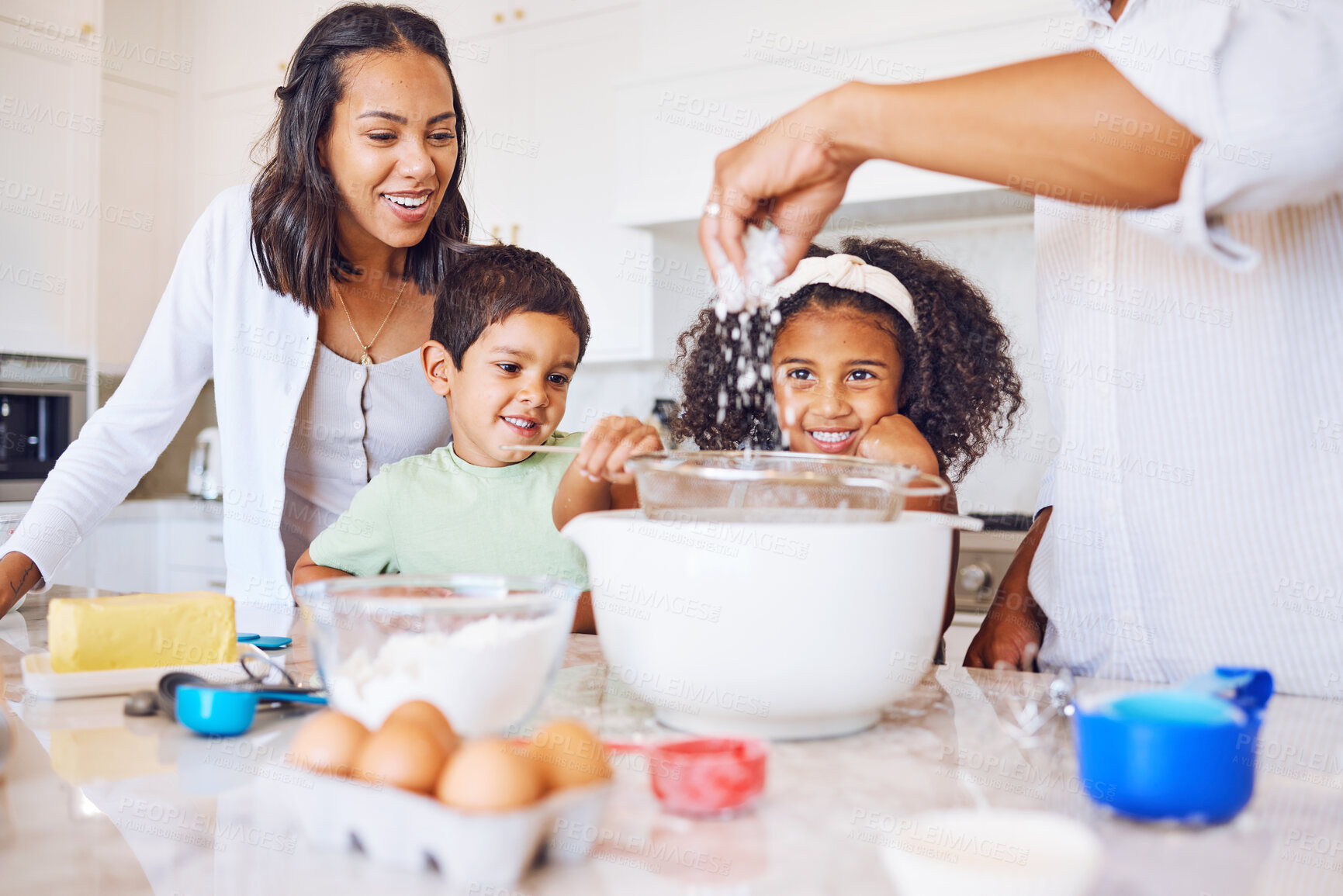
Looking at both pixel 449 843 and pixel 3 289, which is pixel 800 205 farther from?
pixel 3 289

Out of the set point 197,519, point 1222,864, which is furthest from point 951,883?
point 197,519

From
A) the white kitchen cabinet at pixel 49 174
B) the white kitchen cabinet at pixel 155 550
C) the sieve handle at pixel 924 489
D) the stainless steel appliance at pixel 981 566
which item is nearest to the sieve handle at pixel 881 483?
the sieve handle at pixel 924 489

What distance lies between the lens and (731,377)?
1640mm

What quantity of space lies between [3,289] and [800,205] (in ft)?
10.3

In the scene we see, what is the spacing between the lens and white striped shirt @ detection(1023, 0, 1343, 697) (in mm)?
828

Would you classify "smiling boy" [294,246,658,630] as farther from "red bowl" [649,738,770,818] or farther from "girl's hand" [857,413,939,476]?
"red bowl" [649,738,770,818]

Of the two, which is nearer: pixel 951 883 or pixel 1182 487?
pixel 951 883

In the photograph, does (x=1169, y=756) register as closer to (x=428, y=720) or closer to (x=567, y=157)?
(x=428, y=720)

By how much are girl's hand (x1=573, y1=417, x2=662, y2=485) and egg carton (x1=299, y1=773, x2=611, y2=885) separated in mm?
527

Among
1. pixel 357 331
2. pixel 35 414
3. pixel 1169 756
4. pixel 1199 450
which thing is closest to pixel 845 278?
pixel 1199 450

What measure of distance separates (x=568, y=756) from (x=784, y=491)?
266mm

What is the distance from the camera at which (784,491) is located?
→ 0.71m

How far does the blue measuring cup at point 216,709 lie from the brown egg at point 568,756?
26 centimetres

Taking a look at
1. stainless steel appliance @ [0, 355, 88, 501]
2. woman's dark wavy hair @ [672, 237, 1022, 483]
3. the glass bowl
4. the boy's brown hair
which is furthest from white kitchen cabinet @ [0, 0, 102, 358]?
the glass bowl
